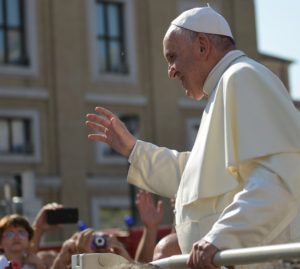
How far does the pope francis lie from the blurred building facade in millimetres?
19068

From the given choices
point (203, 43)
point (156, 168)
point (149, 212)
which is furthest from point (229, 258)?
point (149, 212)

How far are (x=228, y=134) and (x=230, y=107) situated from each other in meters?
0.10

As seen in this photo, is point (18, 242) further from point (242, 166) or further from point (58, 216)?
point (242, 166)

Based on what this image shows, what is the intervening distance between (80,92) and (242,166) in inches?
866

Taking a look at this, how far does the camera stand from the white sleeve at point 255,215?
3.23m

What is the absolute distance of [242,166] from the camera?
349cm

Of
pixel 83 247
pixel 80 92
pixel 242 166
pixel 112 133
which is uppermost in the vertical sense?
pixel 80 92

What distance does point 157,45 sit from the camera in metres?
26.9

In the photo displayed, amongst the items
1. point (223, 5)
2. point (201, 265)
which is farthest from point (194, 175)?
point (223, 5)

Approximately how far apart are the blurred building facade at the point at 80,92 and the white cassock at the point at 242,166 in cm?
1918

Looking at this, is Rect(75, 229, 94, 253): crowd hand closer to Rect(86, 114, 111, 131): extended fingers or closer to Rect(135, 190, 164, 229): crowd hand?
Rect(135, 190, 164, 229): crowd hand

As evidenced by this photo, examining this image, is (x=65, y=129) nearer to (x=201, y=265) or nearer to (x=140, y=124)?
(x=140, y=124)

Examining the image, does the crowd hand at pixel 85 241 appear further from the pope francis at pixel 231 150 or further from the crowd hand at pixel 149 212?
the pope francis at pixel 231 150

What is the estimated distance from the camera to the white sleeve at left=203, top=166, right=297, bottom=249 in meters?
3.23
